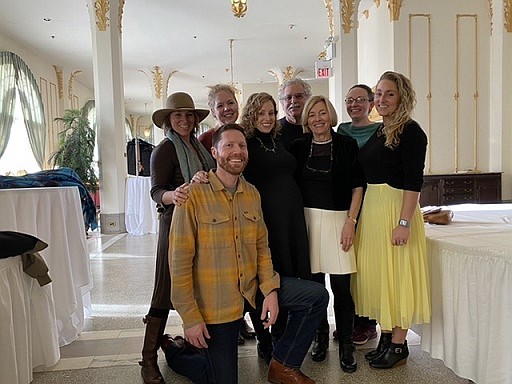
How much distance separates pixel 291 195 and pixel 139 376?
46.7 inches

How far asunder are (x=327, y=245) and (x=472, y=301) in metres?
0.65

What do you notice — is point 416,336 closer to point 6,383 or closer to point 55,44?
point 6,383

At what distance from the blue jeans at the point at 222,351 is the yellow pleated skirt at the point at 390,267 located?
2.39 feet

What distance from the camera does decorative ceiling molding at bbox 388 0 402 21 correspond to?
22.3ft

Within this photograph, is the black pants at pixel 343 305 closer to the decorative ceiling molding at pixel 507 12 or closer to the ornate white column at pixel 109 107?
the ornate white column at pixel 109 107

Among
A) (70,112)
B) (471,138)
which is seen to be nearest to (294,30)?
(471,138)

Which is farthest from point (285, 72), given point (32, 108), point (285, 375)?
point (285, 375)

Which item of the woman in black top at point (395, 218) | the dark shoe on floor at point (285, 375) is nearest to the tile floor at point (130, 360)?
the dark shoe on floor at point (285, 375)

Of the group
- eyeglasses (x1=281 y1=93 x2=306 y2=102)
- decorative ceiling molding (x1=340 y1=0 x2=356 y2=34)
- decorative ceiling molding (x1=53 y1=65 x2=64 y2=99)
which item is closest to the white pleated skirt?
eyeglasses (x1=281 y1=93 x2=306 y2=102)

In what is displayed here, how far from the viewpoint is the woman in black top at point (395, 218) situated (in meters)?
1.88

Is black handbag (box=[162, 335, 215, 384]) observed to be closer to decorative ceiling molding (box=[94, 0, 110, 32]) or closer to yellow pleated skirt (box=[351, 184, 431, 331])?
yellow pleated skirt (box=[351, 184, 431, 331])

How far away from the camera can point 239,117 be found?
6.96ft

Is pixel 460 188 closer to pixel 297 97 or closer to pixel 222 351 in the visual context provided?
pixel 297 97

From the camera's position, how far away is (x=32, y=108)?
965 centimetres
